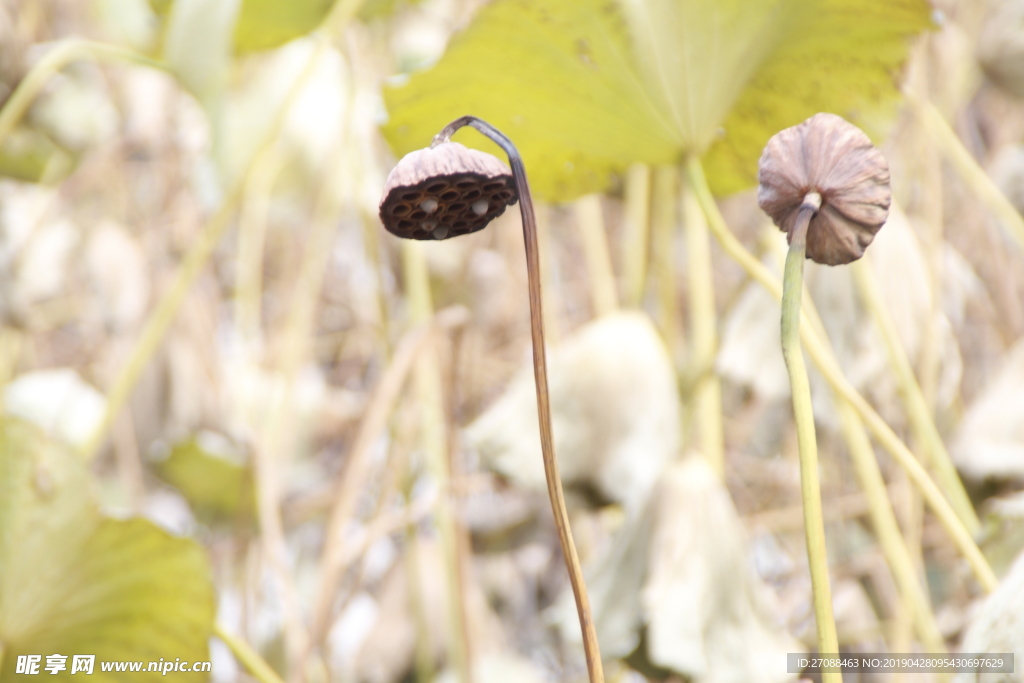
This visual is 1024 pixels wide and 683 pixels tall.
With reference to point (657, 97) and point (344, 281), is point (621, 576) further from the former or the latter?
point (344, 281)

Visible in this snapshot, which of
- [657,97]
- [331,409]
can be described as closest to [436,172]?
[657,97]

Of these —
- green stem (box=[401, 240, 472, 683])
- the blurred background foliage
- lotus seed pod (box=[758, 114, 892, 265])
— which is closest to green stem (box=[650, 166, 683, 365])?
the blurred background foliage

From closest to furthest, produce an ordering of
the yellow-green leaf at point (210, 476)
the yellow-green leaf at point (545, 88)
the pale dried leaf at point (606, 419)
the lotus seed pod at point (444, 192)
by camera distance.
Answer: the lotus seed pod at point (444, 192) < the yellow-green leaf at point (545, 88) < the pale dried leaf at point (606, 419) < the yellow-green leaf at point (210, 476)

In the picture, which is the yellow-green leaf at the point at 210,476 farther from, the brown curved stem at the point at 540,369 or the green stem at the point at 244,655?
the brown curved stem at the point at 540,369

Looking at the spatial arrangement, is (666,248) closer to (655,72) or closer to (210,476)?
(655,72)

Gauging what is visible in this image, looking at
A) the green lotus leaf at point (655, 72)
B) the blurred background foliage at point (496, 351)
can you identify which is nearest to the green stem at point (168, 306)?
the blurred background foliage at point (496, 351)
